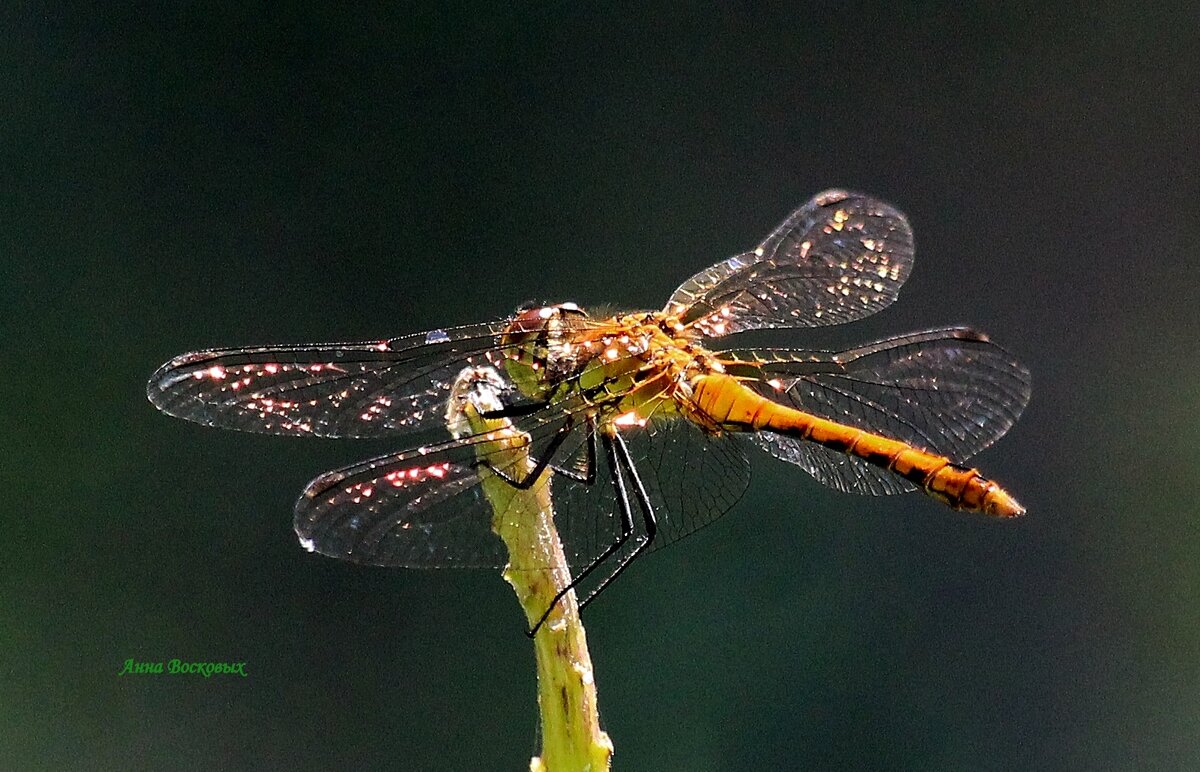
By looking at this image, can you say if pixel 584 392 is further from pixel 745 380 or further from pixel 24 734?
pixel 24 734

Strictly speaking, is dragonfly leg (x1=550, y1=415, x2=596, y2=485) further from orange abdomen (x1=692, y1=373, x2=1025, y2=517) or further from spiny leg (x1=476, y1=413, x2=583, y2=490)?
orange abdomen (x1=692, y1=373, x2=1025, y2=517)

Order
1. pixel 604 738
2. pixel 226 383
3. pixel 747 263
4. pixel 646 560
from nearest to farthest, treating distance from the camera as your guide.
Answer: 1. pixel 604 738
2. pixel 226 383
3. pixel 747 263
4. pixel 646 560

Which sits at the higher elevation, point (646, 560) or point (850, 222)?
point (850, 222)

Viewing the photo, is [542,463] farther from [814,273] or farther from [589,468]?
[814,273]

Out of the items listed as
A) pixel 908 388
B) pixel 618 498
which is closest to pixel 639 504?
pixel 618 498

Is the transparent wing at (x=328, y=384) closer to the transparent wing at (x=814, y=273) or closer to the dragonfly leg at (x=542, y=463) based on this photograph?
the dragonfly leg at (x=542, y=463)

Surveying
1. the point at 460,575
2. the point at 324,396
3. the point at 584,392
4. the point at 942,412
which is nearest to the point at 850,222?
the point at 942,412
